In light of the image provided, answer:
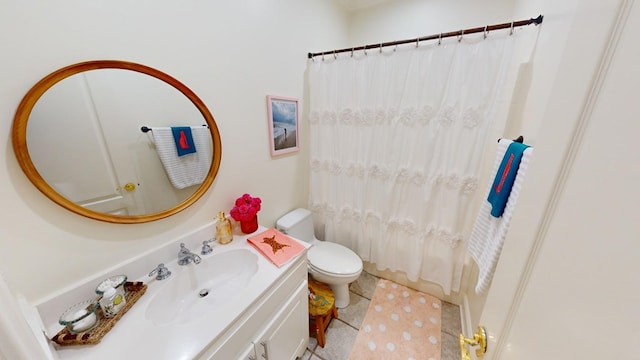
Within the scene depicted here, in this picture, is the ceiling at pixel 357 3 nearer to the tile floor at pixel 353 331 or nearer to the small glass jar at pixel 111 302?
the small glass jar at pixel 111 302

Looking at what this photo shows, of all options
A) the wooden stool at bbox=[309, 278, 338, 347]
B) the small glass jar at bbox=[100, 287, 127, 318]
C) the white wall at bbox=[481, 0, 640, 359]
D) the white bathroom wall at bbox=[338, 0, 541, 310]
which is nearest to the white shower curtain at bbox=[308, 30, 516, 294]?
the white bathroom wall at bbox=[338, 0, 541, 310]

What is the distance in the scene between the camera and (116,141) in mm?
876

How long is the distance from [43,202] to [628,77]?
1.44m

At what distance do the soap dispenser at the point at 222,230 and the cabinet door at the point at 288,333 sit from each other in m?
0.50

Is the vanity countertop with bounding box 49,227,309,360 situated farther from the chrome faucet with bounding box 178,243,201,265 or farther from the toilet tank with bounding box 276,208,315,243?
the toilet tank with bounding box 276,208,315,243

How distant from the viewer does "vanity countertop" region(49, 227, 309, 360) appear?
0.66 m

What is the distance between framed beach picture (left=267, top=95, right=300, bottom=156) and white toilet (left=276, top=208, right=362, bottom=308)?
555 mm

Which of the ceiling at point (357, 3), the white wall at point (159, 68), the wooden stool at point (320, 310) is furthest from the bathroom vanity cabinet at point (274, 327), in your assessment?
the ceiling at point (357, 3)

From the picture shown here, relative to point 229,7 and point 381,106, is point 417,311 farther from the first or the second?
point 229,7

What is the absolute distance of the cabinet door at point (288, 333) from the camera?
3.15ft

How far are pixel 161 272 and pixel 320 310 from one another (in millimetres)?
974

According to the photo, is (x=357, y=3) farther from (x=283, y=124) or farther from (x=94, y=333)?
(x=94, y=333)

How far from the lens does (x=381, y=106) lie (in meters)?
1.49

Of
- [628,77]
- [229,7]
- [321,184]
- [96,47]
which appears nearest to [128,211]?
[96,47]
